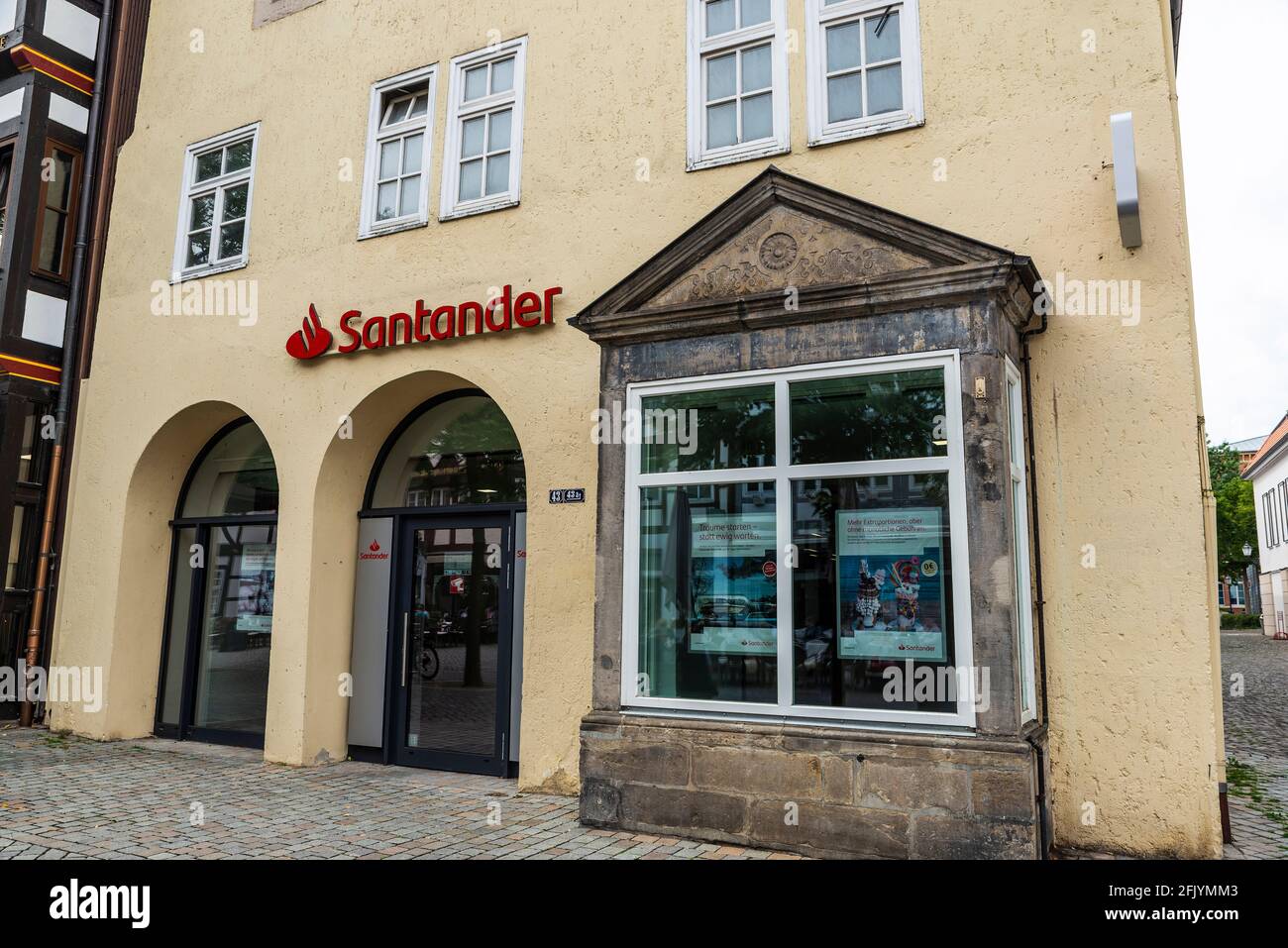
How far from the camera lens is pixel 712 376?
21.5 ft

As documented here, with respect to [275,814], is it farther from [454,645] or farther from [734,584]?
[734,584]

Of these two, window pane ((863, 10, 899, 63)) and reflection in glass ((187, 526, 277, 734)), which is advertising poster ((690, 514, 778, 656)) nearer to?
window pane ((863, 10, 899, 63))

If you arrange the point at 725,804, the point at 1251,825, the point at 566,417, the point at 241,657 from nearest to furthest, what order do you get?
the point at 725,804 → the point at 1251,825 → the point at 566,417 → the point at 241,657

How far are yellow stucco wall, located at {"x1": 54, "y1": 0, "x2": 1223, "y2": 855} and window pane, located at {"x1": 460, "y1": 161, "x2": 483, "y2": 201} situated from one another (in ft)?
1.15

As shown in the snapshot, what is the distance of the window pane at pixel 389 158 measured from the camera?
9211mm

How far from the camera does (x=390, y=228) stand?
8.93m

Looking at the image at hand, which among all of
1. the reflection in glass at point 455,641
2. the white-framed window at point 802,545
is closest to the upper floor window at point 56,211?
the reflection in glass at point 455,641

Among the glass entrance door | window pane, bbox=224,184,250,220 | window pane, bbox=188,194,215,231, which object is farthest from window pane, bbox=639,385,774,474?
window pane, bbox=188,194,215,231

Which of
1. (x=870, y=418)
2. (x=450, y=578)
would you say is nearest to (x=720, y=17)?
(x=870, y=418)

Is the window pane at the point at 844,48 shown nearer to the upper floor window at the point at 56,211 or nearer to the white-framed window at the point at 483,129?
the white-framed window at the point at 483,129

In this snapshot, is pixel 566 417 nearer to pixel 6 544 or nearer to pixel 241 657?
pixel 241 657

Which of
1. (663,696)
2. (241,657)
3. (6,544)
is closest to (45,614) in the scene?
(6,544)

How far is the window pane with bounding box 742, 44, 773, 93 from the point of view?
7.47 m

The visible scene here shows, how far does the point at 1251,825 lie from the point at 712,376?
15.1 ft
